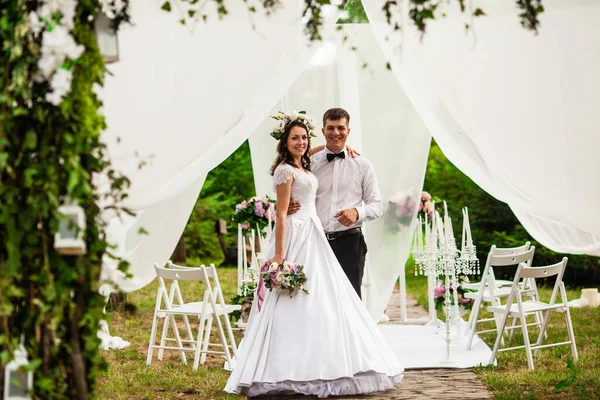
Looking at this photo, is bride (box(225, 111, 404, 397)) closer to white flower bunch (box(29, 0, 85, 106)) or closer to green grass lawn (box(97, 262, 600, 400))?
green grass lawn (box(97, 262, 600, 400))

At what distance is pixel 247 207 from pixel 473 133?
1948 millimetres

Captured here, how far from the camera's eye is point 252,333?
4578 mm

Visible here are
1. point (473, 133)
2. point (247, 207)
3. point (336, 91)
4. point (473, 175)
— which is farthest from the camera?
point (336, 91)

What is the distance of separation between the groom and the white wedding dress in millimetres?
408

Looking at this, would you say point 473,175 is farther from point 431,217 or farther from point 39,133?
point 39,133

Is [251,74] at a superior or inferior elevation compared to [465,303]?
superior

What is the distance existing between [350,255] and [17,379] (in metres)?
2.94

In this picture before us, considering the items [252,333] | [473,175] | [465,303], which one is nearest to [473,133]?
[473,175]

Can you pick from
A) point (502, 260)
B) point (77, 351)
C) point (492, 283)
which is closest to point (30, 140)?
point (77, 351)

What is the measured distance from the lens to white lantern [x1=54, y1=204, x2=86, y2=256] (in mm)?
2361

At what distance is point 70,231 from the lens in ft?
7.76

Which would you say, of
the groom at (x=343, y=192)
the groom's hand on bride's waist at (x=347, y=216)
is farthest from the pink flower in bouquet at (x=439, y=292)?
the groom's hand on bride's waist at (x=347, y=216)

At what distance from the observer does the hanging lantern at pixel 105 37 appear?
2576 mm

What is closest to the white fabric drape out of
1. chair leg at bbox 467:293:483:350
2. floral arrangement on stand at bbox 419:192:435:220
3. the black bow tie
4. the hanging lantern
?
floral arrangement on stand at bbox 419:192:435:220
